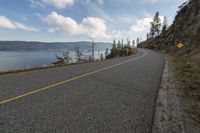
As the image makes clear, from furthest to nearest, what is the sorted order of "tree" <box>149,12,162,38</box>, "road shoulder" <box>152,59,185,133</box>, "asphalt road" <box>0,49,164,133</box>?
"tree" <box>149,12,162,38</box> → "road shoulder" <box>152,59,185,133</box> → "asphalt road" <box>0,49,164,133</box>

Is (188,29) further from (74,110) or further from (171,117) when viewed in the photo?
(74,110)

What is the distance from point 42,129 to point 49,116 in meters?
0.52

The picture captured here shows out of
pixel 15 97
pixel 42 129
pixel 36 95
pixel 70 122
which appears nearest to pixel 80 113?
pixel 70 122

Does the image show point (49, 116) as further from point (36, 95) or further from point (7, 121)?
point (36, 95)

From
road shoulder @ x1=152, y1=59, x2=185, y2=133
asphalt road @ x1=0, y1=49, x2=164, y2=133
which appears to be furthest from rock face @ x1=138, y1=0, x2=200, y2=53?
asphalt road @ x1=0, y1=49, x2=164, y2=133

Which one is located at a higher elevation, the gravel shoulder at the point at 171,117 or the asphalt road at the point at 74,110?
the asphalt road at the point at 74,110

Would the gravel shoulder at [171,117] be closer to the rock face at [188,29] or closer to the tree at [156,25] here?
the rock face at [188,29]

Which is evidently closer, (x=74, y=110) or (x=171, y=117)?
(x=171, y=117)

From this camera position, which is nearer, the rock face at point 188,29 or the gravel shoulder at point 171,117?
the gravel shoulder at point 171,117

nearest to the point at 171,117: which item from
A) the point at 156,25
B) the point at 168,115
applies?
the point at 168,115

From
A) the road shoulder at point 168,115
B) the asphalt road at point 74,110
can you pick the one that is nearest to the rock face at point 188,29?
the road shoulder at point 168,115

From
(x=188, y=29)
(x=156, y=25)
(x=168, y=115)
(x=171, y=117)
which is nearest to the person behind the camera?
(x=171, y=117)

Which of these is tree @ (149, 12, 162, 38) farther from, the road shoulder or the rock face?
the road shoulder

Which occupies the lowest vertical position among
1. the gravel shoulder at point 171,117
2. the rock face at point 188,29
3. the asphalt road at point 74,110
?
the gravel shoulder at point 171,117
